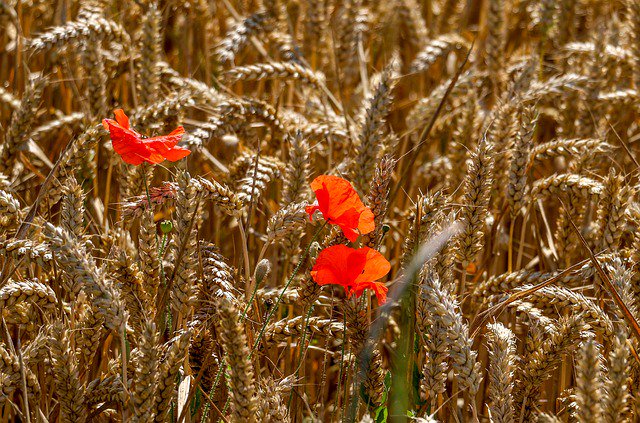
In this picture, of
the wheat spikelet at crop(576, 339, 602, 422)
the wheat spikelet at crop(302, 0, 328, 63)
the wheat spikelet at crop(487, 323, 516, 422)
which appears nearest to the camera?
the wheat spikelet at crop(576, 339, 602, 422)

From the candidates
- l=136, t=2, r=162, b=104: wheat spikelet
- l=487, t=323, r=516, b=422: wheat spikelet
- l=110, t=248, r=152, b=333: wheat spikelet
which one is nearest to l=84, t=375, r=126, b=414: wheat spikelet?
l=110, t=248, r=152, b=333: wheat spikelet

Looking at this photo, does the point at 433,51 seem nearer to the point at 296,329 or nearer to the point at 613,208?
the point at 613,208

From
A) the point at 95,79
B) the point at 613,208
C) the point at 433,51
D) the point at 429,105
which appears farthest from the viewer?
the point at 433,51

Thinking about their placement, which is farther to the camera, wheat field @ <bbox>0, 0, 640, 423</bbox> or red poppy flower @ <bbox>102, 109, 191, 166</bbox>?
red poppy flower @ <bbox>102, 109, 191, 166</bbox>

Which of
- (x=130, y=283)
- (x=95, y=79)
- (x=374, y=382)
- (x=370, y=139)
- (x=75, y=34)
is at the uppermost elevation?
(x=75, y=34)

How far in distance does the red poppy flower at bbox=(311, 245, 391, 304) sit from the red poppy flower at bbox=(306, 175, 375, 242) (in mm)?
44

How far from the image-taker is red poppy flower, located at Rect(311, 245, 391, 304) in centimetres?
142

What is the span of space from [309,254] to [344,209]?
26cm

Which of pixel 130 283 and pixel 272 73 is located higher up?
pixel 272 73

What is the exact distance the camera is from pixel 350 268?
1.42m

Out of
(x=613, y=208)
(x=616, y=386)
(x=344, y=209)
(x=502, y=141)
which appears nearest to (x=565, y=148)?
(x=502, y=141)

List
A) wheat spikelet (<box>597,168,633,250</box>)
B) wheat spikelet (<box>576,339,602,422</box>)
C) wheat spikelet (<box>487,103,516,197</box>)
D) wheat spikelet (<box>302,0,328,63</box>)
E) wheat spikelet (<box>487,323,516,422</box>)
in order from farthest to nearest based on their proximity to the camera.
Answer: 1. wheat spikelet (<box>302,0,328,63</box>)
2. wheat spikelet (<box>487,103,516,197</box>)
3. wheat spikelet (<box>597,168,633,250</box>)
4. wheat spikelet (<box>487,323,516,422</box>)
5. wheat spikelet (<box>576,339,602,422</box>)

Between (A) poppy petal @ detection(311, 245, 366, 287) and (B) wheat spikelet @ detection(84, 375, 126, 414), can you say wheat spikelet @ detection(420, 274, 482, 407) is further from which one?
(B) wheat spikelet @ detection(84, 375, 126, 414)

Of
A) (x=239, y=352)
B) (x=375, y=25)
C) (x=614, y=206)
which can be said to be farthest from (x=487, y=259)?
(x=375, y=25)
